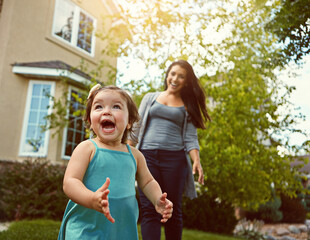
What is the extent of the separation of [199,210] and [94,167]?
7.39m

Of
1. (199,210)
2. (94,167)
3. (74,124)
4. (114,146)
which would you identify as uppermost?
(74,124)

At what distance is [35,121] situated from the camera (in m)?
9.48

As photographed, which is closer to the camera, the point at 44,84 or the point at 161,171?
the point at 161,171

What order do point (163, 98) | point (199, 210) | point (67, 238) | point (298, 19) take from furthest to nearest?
1. point (199, 210)
2. point (163, 98)
3. point (298, 19)
4. point (67, 238)

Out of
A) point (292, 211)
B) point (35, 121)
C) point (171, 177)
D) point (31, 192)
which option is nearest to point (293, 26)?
point (171, 177)

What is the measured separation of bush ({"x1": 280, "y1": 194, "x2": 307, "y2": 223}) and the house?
10.6 metres

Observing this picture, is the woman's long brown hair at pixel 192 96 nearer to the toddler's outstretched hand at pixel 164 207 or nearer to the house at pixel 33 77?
the toddler's outstretched hand at pixel 164 207

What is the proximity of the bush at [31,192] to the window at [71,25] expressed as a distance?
530cm

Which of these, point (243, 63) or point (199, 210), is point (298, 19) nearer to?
point (243, 63)

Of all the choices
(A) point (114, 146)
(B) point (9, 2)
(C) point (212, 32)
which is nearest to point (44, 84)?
(B) point (9, 2)

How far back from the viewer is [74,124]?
33.9ft

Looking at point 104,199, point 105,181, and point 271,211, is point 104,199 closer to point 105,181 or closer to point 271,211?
point 105,181

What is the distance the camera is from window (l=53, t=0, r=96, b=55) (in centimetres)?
1078

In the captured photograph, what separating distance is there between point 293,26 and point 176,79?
1542 mm
